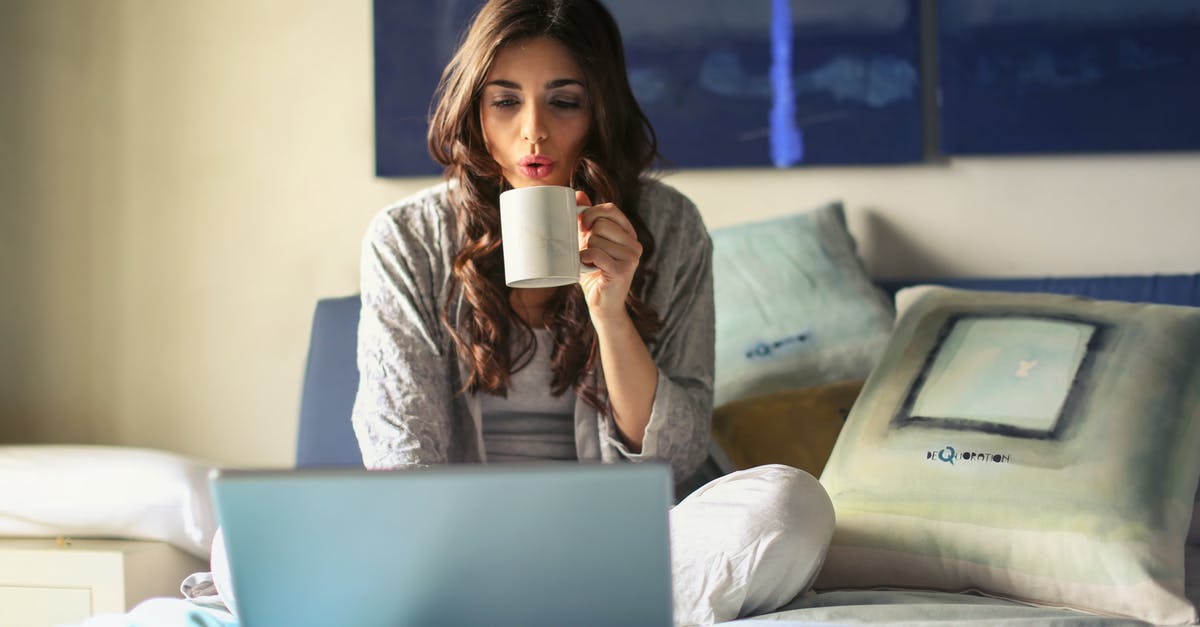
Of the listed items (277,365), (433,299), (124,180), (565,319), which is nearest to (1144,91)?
(565,319)

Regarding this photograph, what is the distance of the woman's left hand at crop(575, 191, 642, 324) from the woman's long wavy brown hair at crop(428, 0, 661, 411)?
17 centimetres

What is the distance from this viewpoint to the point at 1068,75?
91.1 inches

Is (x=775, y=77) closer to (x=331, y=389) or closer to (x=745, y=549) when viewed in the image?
(x=331, y=389)

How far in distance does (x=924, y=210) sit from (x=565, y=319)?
3.18 ft

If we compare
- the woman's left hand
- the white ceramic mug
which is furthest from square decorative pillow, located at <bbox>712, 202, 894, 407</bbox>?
the white ceramic mug

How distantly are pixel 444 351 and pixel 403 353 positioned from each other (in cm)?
8

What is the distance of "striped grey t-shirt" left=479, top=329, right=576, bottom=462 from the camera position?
5.81ft

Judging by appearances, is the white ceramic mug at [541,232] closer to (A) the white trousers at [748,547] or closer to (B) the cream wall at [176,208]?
(A) the white trousers at [748,547]

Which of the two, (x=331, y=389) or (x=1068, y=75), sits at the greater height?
(x=1068, y=75)

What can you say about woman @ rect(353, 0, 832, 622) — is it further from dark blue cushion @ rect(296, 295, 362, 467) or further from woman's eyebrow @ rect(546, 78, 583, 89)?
dark blue cushion @ rect(296, 295, 362, 467)

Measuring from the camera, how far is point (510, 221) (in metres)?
1.32

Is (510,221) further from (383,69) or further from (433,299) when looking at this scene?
(383,69)

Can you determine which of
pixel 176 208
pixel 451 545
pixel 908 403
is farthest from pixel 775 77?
pixel 451 545

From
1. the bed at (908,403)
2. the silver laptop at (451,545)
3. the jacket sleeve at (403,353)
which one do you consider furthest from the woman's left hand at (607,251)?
the silver laptop at (451,545)
